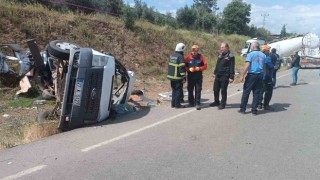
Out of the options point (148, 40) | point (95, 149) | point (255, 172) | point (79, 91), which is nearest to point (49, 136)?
point (79, 91)

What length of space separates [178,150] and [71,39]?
12867mm

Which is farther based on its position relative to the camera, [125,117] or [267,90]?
[267,90]

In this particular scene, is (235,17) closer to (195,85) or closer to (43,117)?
(195,85)

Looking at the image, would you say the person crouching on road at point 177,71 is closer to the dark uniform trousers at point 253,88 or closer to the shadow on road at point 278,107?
the dark uniform trousers at point 253,88

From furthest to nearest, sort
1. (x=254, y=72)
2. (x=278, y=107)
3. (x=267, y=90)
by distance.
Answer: (x=278, y=107)
(x=267, y=90)
(x=254, y=72)

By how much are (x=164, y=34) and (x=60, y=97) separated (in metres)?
20.0

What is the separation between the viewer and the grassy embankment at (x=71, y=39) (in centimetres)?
754

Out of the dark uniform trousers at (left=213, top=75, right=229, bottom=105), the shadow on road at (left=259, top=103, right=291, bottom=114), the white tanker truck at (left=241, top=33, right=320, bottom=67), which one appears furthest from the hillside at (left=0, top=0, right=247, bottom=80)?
the white tanker truck at (left=241, top=33, right=320, bottom=67)

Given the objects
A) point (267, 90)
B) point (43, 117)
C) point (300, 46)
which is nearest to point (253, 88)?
point (267, 90)

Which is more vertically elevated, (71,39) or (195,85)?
(71,39)

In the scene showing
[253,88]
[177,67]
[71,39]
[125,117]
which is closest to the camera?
[125,117]

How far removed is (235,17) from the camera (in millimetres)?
69875

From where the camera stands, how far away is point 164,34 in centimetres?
2716

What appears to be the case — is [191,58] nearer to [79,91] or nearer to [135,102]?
[135,102]
